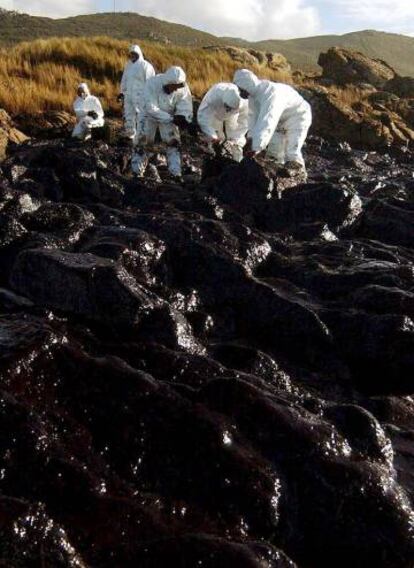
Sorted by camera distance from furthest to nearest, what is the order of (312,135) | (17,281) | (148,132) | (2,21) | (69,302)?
(2,21) → (312,135) → (148,132) → (17,281) → (69,302)

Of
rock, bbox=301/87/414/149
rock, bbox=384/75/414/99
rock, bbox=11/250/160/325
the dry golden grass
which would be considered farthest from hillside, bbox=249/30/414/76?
rock, bbox=11/250/160/325

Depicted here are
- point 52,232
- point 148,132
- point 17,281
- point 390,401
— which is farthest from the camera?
point 148,132

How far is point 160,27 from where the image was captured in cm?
7131

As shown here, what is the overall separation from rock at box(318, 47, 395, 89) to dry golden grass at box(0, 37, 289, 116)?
3.08 meters

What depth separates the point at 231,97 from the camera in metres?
11.1

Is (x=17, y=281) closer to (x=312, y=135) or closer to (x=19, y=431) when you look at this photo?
(x=19, y=431)

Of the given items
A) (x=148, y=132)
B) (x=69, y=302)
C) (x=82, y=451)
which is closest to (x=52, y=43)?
(x=148, y=132)

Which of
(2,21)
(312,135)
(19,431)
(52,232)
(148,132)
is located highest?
(19,431)

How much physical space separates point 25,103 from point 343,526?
16.3 m

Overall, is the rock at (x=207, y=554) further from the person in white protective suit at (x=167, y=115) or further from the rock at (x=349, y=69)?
the rock at (x=349, y=69)

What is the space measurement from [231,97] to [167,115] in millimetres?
1085

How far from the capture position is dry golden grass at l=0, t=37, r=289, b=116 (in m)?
17.8

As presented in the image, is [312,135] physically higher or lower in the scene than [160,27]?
higher

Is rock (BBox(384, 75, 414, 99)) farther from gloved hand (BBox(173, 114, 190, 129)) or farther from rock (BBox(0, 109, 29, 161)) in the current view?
gloved hand (BBox(173, 114, 190, 129))
